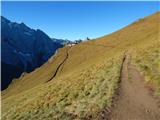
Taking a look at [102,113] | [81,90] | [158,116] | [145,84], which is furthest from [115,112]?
[81,90]

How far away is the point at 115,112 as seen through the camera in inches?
891

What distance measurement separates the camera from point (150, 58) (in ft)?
132

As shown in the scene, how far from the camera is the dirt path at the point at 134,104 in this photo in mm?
21781

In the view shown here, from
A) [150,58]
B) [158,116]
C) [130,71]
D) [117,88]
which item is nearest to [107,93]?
[117,88]

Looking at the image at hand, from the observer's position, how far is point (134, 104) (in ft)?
78.9

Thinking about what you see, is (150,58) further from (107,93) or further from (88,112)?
(88,112)

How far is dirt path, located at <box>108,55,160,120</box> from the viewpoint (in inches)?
858

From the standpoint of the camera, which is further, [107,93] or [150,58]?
[150,58]

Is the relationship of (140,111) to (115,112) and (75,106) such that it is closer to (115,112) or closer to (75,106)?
(115,112)

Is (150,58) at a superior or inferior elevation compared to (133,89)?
superior

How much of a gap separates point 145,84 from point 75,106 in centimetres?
784

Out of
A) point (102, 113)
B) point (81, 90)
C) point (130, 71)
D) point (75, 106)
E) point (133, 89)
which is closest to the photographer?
point (102, 113)

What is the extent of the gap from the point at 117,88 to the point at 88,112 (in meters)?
5.96

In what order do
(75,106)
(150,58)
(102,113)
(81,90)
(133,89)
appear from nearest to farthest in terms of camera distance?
(102,113)
(75,106)
(133,89)
(81,90)
(150,58)
